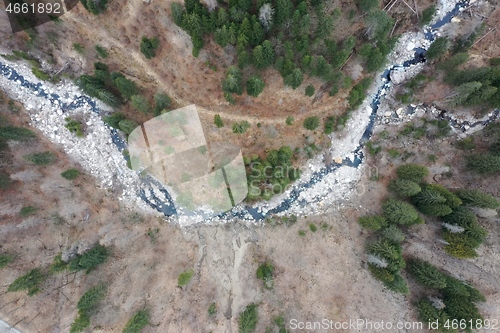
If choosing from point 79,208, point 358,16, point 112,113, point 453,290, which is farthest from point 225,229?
point 358,16

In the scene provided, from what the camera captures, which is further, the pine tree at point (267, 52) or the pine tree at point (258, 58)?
the pine tree at point (258, 58)

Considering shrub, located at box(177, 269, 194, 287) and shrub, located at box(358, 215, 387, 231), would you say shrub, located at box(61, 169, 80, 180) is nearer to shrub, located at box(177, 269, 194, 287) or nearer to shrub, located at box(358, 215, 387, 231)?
shrub, located at box(177, 269, 194, 287)

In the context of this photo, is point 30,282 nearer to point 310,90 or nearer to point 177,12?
point 177,12

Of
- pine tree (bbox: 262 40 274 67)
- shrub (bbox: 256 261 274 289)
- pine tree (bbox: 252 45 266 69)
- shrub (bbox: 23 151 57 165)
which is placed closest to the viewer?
pine tree (bbox: 262 40 274 67)

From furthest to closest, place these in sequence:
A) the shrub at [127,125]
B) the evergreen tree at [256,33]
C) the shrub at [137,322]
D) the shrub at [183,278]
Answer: the shrub at [127,125]
the shrub at [183,278]
the shrub at [137,322]
the evergreen tree at [256,33]

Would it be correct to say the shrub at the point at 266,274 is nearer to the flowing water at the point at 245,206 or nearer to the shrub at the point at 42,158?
the flowing water at the point at 245,206

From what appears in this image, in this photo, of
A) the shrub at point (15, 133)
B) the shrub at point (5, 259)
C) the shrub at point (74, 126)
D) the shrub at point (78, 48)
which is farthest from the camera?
the shrub at point (74, 126)

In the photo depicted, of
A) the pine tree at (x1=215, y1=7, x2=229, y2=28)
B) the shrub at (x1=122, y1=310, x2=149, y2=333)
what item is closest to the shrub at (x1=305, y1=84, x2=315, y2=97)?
the pine tree at (x1=215, y1=7, x2=229, y2=28)

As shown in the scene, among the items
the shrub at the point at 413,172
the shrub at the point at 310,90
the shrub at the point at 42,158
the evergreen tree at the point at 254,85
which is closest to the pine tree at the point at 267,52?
the evergreen tree at the point at 254,85

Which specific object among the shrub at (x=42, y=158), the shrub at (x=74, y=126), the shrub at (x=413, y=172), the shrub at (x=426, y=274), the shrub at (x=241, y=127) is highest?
the shrub at (x=413, y=172)
